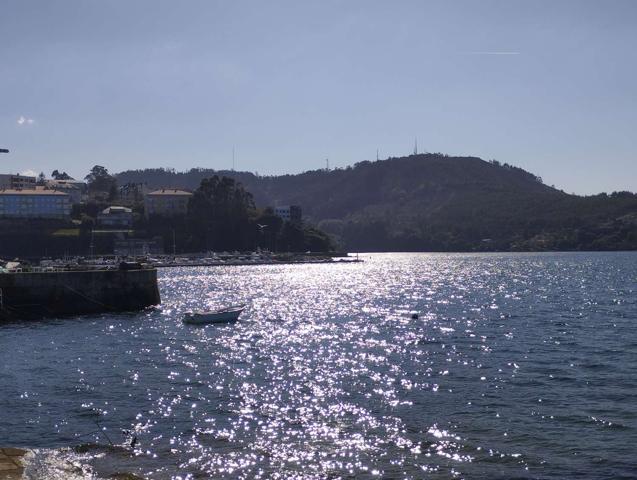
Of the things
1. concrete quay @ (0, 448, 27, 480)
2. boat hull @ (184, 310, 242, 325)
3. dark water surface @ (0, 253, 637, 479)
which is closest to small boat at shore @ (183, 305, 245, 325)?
boat hull @ (184, 310, 242, 325)

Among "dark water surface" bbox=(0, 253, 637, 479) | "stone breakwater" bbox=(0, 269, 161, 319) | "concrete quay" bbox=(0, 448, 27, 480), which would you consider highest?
"stone breakwater" bbox=(0, 269, 161, 319)

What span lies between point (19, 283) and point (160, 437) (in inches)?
1755

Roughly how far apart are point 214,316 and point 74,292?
46.3 ft

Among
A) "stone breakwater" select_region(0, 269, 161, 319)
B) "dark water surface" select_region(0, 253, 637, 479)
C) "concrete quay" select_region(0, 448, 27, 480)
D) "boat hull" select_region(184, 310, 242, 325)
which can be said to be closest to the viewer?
"concrete quay" select_region(0, 448, 27, 480)

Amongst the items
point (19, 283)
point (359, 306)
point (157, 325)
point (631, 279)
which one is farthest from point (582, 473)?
point (631, 279)

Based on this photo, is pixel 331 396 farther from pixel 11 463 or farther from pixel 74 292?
pixel 74 292

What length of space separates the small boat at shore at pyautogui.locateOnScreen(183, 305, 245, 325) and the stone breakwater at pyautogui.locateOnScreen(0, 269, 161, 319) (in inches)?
436

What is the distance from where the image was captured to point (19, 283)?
6744 centimetres

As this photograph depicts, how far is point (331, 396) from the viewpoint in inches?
1385

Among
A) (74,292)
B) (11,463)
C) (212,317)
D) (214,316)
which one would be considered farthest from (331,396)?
(74,292)

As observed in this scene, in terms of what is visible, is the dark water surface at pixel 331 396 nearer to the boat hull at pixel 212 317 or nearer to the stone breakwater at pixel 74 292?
the boat hull at pixel 212 317

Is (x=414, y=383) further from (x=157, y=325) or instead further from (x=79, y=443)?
(x=157, y=325)

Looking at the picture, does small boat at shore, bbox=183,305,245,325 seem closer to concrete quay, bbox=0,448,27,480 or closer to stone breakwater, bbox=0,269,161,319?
stone breakwater, bbox=0,269,161,319

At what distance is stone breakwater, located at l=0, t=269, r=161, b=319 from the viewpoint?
67125mm
